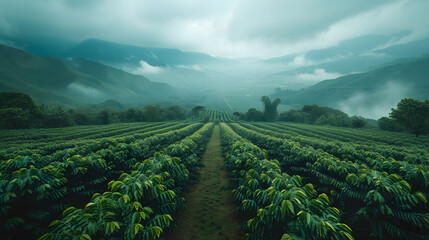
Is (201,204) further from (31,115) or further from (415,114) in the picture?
(31,115)

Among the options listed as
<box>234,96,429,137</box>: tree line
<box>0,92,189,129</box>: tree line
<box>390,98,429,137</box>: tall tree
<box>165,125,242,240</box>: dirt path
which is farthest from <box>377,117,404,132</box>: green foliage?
<box>0,92,189,129</box>: tree line

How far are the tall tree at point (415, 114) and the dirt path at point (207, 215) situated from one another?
125 ft

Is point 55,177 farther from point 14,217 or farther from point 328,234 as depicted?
point 328,234

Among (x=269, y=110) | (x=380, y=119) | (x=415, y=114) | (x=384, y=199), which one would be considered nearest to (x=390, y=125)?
(x=380, y=119)

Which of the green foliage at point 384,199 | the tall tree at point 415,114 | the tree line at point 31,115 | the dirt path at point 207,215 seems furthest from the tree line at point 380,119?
the tree line at point 31,115

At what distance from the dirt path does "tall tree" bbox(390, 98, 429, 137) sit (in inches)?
1501

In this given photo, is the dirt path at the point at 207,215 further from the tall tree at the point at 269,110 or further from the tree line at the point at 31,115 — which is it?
the tall tree at the point at 269,110

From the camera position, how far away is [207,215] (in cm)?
652

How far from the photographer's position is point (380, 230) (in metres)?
4.12

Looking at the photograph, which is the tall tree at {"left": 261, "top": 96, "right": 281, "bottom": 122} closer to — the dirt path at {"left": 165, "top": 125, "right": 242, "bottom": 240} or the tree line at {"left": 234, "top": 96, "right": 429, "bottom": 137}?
the tree line at {"left": 234, "top": 96, "right": 429, "bottom": 137}

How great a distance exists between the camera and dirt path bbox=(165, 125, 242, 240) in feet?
17.7

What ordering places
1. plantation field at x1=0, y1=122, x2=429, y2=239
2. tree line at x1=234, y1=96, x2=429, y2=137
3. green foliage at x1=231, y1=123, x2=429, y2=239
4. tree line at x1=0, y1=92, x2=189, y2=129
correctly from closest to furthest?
1. plantation field at x1=0, y1=122, x2=429, y2=239
2. green foliage at x1=231, y1=123, x2=429, y2=239
3. tree line at x1=234, y1=96, x2=429, y2=137
4. tree line at x1=0, y1=92, x2=189, y2=129

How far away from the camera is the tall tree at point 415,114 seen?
2728 cm

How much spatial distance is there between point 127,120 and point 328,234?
276 ft
